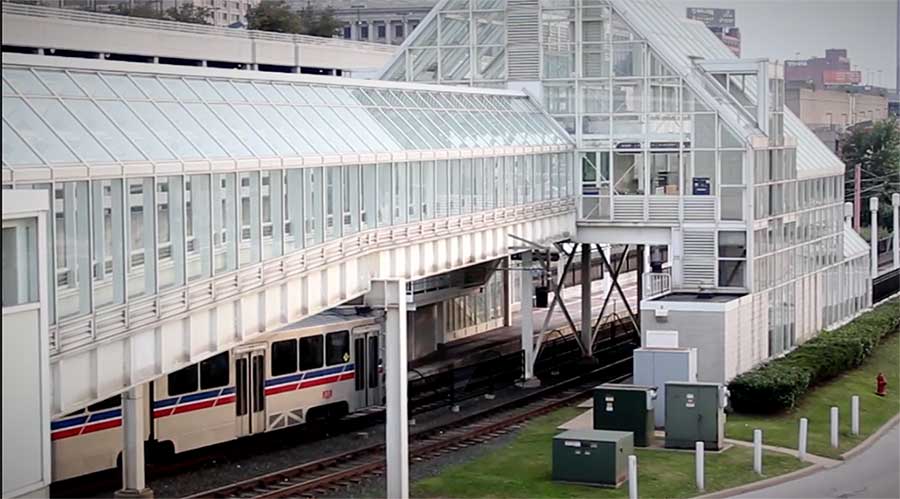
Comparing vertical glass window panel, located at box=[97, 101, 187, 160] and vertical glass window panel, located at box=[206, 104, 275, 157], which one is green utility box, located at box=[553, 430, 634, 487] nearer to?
vertical glass window panel, located at box=[206, 104, 275, 157]

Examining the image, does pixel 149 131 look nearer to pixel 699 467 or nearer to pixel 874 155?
pixel 699 467

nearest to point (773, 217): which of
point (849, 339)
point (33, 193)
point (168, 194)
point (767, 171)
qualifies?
point (767, 171)

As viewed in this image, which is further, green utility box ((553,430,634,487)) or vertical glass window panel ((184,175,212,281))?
green utility box ((553,430,634,487))

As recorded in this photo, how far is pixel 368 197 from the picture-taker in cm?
2936

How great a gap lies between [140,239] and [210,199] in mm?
2441

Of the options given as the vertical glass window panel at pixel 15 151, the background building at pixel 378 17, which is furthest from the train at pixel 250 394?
the background building at pixel 378 17

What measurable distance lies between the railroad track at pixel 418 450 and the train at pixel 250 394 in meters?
2.10

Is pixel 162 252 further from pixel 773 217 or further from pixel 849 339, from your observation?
pixel 849 339

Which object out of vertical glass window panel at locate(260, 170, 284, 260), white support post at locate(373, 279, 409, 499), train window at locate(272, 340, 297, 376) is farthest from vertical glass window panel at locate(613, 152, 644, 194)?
vertical glass window panel at locate(260, 170, 284, 260)

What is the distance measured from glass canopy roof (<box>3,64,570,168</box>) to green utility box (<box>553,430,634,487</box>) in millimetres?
6941

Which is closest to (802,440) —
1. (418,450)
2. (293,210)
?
(418,450)

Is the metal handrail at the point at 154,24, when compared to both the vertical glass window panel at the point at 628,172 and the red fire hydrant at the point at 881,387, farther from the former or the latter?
the red fire hydrant at the point at 881,387

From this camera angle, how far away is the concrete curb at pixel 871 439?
31034 mm

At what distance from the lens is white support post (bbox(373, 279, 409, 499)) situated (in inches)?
Result: 1031
